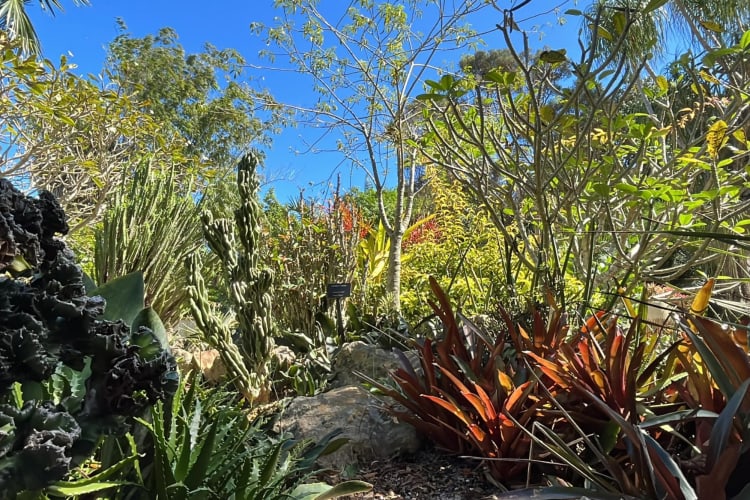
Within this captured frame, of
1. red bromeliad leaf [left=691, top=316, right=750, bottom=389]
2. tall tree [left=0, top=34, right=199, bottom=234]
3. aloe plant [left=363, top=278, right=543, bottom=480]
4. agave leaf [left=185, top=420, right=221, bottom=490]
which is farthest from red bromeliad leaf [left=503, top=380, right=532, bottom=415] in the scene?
tall tree [left=0, top=34, right=199, bottom=234]

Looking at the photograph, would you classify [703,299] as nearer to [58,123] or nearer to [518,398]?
[518,398]

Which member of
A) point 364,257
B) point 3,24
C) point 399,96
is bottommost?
point 364,257

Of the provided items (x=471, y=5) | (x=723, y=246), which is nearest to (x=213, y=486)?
(x=723, y=246)

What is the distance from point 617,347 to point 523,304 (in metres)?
1.58

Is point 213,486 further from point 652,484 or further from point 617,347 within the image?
point 617,347

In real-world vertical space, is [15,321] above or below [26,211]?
below

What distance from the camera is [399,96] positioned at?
18.4ft

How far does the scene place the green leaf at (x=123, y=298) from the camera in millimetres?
1952

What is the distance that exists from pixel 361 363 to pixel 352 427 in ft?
3.04

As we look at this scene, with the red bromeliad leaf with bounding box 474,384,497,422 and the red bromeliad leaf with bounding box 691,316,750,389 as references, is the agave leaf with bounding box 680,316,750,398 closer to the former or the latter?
the red bromeliad leaf with bounding box 691,316,750,389

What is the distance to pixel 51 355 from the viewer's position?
4.20 ft

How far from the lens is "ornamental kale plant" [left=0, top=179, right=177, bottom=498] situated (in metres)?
1.12

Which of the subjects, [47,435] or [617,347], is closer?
[47,435]

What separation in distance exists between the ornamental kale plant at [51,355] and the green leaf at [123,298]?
59cm
